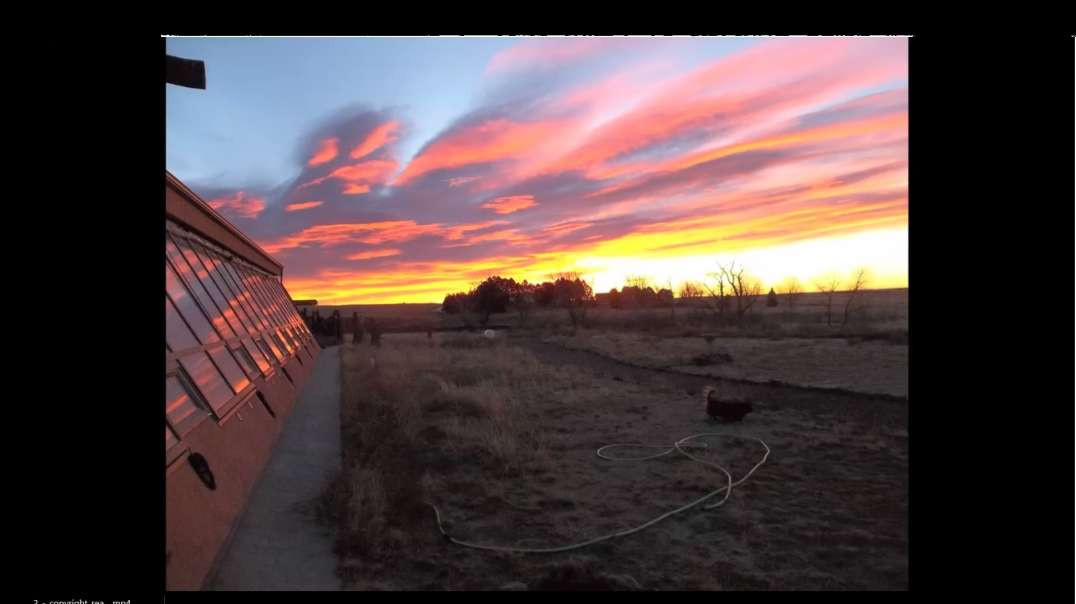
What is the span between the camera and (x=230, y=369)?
609cm

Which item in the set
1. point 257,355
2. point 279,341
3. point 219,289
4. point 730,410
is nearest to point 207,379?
point 219,289

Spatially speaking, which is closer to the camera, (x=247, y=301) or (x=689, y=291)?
(x=247, y=301)

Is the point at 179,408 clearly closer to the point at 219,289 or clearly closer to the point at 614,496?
the point at 614,496

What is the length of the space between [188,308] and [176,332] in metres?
0.87

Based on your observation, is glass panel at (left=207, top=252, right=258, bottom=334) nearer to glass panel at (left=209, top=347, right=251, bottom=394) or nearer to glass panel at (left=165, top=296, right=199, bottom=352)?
glass panel at (left=209, top=347, right=251, bottom=394)

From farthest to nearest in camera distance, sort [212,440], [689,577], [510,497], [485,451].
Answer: [485,451] → [510,497] → [212,440] → [689,577]

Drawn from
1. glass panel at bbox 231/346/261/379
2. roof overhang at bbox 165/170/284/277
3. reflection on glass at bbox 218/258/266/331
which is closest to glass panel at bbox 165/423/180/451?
roof overhang at bbox 165/170/284/277

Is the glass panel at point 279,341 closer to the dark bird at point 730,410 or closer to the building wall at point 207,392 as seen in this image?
the building wall at point 207,392

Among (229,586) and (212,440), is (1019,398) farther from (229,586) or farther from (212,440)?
(212,440)

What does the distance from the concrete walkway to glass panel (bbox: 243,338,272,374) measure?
927 millimetres
